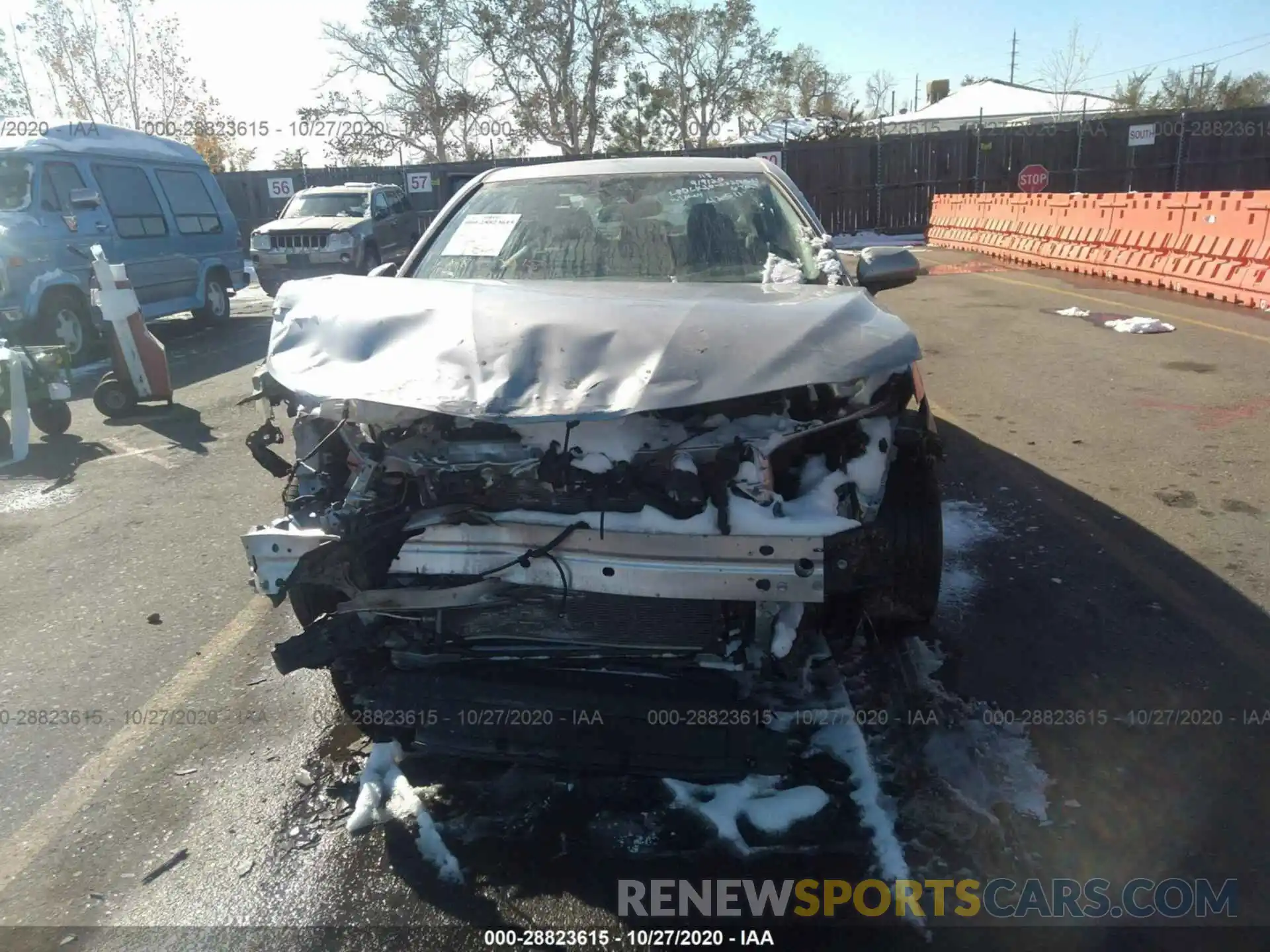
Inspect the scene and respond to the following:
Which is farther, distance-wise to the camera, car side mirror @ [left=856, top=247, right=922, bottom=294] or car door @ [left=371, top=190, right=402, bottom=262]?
car door @ [left=371, top=190, right=402, bottom=262]

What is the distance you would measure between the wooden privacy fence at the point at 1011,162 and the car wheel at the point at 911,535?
21073mm

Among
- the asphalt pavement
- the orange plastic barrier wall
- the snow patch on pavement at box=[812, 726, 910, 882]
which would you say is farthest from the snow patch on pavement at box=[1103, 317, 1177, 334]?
the snow patch on pavement at box=[812, 726, 910, 882]

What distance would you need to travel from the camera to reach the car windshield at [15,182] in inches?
380

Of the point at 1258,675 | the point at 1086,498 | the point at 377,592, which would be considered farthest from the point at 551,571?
the point at 1086,498

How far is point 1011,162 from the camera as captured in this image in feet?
74.8

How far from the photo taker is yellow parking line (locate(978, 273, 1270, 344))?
8555 millimetres

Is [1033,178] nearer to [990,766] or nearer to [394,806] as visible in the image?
[990,766]

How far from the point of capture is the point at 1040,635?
3512 millimetres

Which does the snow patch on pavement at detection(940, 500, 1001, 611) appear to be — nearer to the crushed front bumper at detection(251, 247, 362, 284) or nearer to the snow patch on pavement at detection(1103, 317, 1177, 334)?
the snow patch on pavement at detection(1103, 317, 1177, 334)

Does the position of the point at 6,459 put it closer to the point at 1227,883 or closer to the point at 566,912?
the point at 566,912

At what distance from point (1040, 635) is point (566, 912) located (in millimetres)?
2223

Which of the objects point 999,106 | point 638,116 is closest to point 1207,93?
point 999,106

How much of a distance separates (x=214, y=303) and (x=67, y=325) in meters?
3.30

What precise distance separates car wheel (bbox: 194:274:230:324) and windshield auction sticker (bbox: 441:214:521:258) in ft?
32.7
